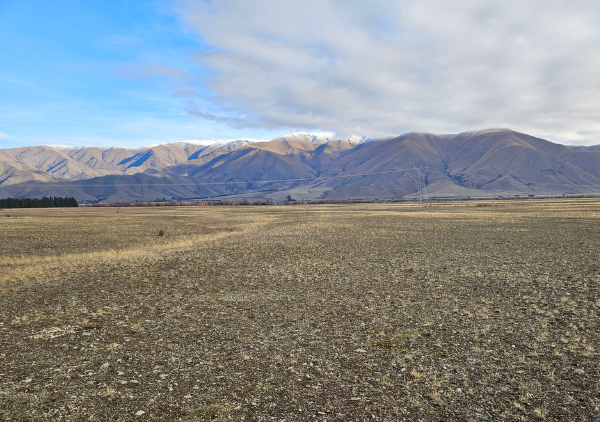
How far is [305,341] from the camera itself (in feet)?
34.2

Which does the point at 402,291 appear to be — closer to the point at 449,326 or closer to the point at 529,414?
the point at 449,326

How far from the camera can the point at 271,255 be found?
1024 inches

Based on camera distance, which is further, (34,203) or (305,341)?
(34,203)

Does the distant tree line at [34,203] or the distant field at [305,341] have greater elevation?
the distant tree line at [34,203]

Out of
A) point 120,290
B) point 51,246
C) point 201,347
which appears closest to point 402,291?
point 201,347

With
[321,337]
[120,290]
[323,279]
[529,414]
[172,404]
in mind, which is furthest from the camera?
[323,279]

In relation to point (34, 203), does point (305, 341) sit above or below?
below

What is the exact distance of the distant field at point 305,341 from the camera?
722cm

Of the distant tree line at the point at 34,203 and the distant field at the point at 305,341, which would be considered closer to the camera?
the distant field at the point at 305,341

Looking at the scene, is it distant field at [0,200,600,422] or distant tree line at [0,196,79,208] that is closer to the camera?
distant field at [0,200,600,422]

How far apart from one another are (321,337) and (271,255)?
15450 mm

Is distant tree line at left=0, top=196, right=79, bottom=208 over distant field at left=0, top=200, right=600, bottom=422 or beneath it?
over

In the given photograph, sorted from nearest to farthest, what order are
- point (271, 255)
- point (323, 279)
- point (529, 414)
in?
point (529, 414) → point (323, 279) → point (271, 255)

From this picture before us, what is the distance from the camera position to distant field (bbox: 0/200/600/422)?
7.22 m
